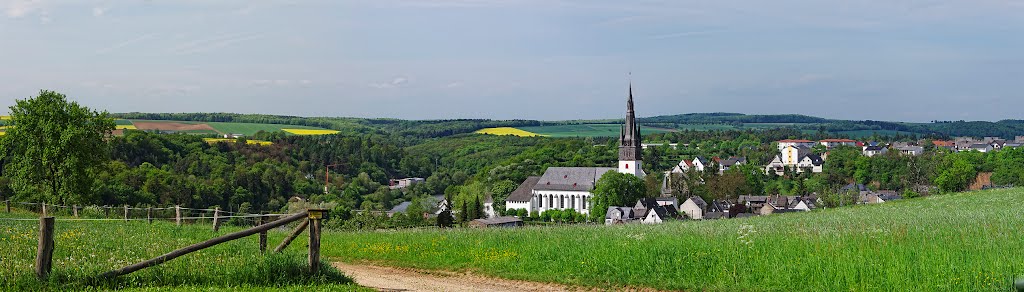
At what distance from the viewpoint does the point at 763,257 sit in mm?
14625

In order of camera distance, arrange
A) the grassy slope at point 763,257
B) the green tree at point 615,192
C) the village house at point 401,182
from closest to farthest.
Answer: the grassy slope at point 763,257 → the green tree at point 615,192 → the village house at point 401,182

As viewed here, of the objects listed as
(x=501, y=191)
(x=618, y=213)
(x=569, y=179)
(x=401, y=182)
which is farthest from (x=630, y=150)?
(x=401, y=182)

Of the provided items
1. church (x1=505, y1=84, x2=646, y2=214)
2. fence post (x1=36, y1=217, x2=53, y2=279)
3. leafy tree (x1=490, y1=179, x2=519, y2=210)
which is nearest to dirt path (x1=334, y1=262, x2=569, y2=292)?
fence post (x1=36, y1=217, x2=53, y2=279)

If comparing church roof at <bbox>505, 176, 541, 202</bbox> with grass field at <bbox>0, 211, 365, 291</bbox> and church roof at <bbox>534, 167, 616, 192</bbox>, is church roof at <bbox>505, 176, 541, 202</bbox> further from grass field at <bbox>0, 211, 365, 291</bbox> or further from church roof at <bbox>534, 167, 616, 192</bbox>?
grass field at <bbox>0, 211, 365, 291</bbox>

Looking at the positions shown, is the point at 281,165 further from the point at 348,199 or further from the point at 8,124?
the point at 8,124

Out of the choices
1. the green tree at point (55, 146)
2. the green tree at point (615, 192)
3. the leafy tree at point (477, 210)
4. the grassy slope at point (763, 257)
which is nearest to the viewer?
the grassy slope at point (763, 257)

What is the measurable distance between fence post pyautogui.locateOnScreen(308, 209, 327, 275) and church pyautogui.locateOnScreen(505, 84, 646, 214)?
10130cm

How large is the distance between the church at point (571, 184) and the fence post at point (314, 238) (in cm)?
10130

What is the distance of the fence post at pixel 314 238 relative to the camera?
43.7 feet

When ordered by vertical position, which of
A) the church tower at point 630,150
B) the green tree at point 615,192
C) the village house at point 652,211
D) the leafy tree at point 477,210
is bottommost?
the leafy tree at point 477,210

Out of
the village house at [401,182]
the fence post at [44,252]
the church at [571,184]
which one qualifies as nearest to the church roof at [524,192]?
the church at [571,184]

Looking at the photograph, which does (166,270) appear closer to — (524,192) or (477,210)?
(477,210)

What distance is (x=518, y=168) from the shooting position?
142 meters

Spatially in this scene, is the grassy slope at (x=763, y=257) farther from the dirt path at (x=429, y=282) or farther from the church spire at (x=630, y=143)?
the church spire at (x=630, y=143)
